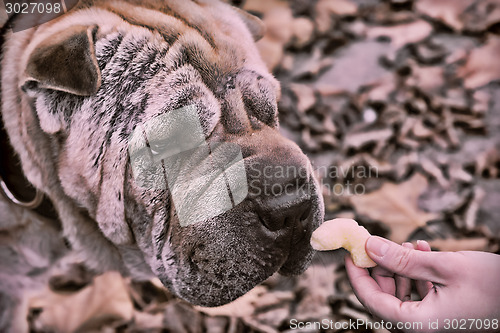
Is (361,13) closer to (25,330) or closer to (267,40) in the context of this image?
(267,40)

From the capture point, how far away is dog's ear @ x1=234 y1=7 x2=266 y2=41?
1076 millimetres

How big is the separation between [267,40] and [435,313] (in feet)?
2.70

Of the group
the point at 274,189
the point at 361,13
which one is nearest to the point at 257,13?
the point at 361,13

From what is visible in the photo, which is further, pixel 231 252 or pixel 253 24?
pixel 253 24

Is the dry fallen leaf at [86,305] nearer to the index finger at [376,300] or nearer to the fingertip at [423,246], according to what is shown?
the index finger at [376,300]

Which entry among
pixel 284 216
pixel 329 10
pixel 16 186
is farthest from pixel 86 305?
pixel 329 10

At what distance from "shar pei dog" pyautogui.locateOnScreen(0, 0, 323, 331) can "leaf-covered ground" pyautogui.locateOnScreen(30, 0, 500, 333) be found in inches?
6.0

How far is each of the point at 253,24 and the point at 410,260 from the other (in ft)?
2.43

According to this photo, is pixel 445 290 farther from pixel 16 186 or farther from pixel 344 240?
pixel 16 186

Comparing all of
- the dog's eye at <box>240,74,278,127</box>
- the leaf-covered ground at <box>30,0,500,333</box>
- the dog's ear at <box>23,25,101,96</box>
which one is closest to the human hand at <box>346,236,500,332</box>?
the leaf-covered ground at <box>30,0,500,333</box>

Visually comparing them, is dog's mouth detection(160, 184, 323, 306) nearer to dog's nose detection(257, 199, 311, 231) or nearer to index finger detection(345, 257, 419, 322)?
dog's nose detection(257, 199, 311, 231)

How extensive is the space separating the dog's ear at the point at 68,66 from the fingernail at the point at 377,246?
0.71m

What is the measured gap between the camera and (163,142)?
868mm

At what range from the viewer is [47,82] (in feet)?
2.64
